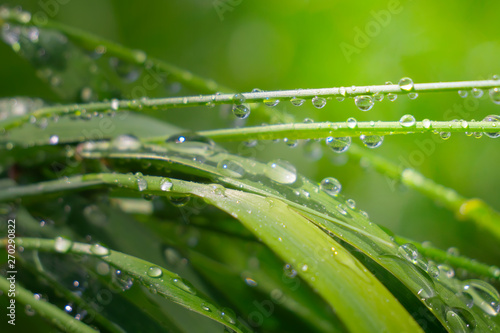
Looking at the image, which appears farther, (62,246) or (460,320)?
(62,246)

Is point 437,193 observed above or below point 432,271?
above

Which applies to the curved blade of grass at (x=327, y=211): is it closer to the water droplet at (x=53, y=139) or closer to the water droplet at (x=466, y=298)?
Answer: the water droplet at (x=466, y=298)

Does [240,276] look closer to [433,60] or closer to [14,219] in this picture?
[14,219]

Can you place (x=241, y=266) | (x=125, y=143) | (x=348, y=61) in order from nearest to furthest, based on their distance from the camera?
(x=125, y=143) < (x=241, y=266) < (x=348, y=61)

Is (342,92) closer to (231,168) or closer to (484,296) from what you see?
(231,168)

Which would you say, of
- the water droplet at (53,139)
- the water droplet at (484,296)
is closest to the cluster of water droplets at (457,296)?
the water droplet at (484,296)

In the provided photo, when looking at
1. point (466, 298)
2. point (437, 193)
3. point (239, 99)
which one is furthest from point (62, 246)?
point (437, 193)

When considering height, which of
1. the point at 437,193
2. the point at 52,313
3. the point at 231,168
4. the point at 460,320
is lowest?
the point at 52,313
